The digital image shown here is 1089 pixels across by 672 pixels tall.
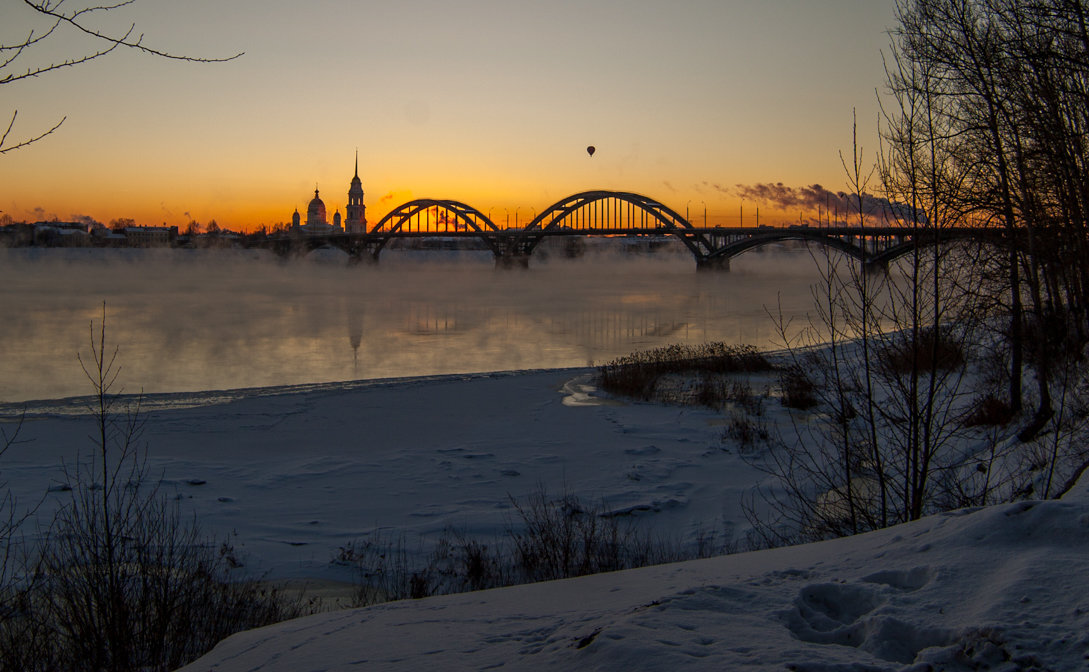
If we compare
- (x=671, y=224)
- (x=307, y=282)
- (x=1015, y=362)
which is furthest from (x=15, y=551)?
(x=671, y=224)

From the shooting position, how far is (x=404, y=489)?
787 centimetres

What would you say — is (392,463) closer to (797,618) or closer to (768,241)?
(797,618)

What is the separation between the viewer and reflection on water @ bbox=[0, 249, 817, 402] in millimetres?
17688

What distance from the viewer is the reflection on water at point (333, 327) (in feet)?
58.0

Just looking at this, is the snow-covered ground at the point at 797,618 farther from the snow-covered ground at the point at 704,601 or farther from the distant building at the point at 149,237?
the distant building at the point at 149,237

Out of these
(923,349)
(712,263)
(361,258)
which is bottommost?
(923,349)

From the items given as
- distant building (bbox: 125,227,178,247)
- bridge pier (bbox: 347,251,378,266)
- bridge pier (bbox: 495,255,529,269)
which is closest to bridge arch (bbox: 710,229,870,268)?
bridge pier (bbox: 495,255,529,269)

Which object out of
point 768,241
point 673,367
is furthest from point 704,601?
point 768,241

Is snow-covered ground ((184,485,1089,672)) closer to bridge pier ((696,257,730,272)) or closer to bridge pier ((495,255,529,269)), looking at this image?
bridge pier ((696,257,730,272))

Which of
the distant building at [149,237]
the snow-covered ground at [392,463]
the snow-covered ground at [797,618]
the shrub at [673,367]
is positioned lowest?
the snow-covered ground at [392,463]

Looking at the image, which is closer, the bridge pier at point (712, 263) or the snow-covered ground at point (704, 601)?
the snow-covered ground at point (704, 601)

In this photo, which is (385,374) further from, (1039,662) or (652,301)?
(652,301)

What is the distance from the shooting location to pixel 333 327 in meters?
28.9

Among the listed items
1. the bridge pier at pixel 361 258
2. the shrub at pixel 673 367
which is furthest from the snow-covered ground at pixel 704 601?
the bridge pier at pixel 361 258
